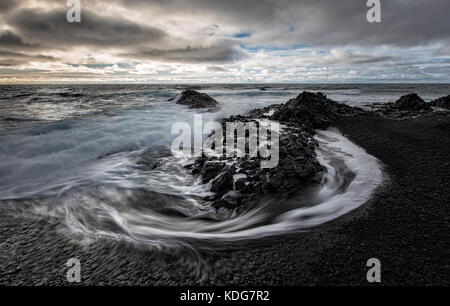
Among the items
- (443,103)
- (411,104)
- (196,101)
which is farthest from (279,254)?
(196,101)

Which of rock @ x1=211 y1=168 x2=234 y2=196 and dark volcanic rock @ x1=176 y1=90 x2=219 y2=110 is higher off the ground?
dark volcanic rock @ x1=176 y1=90 x2=219 y2=110

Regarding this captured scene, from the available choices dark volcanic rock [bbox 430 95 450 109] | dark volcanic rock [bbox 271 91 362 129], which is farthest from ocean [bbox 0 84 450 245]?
dark volcanic rock [bbox 430 95 450 109]

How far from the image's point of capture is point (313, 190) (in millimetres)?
3578

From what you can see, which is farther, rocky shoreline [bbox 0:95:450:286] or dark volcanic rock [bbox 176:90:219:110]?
dark volcanic rock [bbox 176:90:219:110]

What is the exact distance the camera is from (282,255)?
218 centimetres

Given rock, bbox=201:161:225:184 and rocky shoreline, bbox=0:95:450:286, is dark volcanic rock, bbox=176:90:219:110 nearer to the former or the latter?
rock, bbox=201:161:225:184

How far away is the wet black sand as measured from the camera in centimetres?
190

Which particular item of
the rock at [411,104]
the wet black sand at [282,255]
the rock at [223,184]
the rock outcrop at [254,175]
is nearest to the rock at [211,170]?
the rock outcrop at [254,175]

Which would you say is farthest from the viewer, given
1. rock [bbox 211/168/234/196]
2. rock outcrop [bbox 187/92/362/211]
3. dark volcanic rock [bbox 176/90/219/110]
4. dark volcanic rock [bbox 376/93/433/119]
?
dark volcanic rock [bbox 176/90/219/110]

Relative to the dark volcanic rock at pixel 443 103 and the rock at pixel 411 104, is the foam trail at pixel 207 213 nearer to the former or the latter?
the rock at pixel 411 104

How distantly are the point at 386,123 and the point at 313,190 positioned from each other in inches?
253
